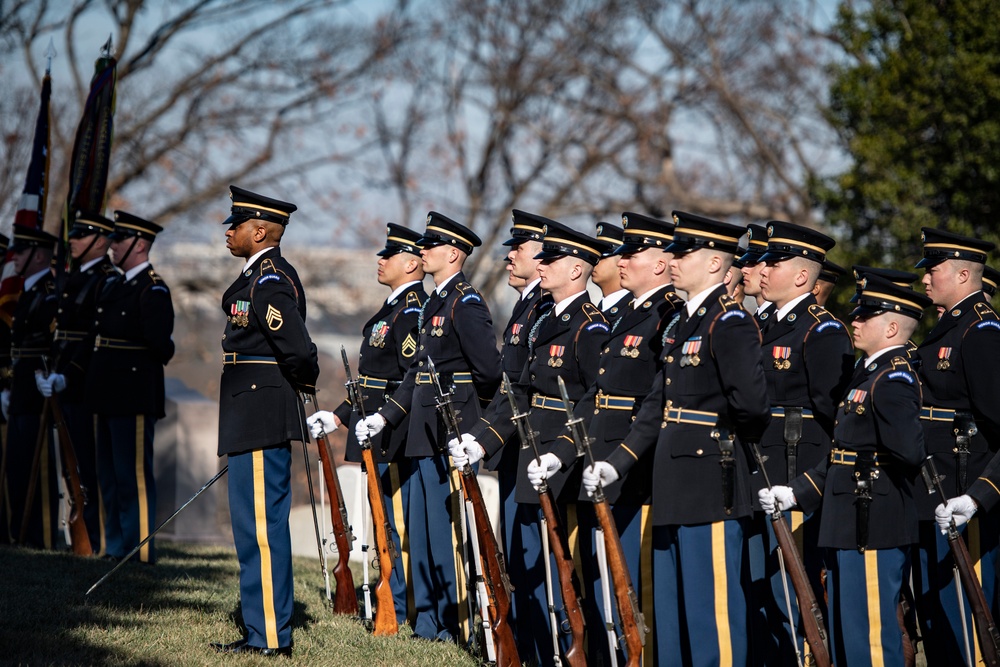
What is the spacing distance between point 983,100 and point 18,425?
8.08 m

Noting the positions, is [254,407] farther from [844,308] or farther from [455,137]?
[455,137]

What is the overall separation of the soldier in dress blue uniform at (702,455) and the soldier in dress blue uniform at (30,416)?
5.67 meters

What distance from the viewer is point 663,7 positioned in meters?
19.2

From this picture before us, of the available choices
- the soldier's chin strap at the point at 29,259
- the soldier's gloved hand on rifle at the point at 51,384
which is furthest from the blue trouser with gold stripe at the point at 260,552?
the soldier's chin strap at the point at 29,259

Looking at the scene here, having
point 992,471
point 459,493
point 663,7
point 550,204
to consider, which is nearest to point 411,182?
point 550,204

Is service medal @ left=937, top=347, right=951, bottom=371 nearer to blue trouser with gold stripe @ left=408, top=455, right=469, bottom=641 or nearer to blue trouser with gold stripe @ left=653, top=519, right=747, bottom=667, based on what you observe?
blue trouser with gold stripe @ left=653, top=519, right=747, bottom=667

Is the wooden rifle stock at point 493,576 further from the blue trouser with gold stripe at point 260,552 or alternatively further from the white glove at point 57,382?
the white glove at point 57,382

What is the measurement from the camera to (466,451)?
19.2ft

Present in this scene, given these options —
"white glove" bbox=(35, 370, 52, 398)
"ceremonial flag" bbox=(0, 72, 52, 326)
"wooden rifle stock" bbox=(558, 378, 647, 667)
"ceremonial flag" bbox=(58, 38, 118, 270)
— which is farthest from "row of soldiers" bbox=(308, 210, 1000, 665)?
"ceremonial flag" bbox=(0, 72, 52, 326)

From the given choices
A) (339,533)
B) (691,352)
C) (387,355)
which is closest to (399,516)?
(339,533)

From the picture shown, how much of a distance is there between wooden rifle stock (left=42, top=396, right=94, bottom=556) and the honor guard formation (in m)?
2.50

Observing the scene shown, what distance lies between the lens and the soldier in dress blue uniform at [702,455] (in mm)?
4918

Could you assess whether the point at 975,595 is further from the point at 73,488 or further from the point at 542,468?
the point at 73,488

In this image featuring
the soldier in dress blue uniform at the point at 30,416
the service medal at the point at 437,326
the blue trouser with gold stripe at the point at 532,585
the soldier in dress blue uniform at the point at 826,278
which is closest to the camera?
the blue trouser with gold stripe at the point at 532,585
